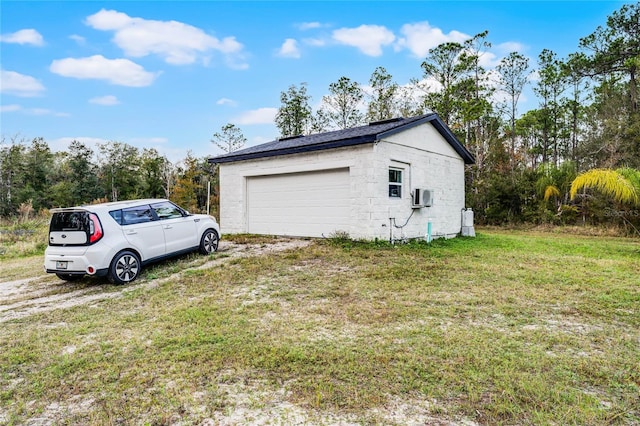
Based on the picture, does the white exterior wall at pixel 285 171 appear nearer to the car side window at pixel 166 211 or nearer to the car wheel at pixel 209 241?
the car wheel at pixel 209 241

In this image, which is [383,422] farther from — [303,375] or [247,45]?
[247,45]

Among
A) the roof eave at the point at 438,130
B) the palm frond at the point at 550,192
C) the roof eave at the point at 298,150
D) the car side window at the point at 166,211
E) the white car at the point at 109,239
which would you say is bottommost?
the white car at the point at 109,239

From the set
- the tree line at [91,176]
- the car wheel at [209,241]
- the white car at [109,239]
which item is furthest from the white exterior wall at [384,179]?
the tree line at [91,176]

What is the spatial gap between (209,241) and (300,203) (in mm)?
3358

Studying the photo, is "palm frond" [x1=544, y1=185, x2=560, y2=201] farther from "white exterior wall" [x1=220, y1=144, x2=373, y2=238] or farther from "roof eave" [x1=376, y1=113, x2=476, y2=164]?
"white exterior wall" [x1=220, y1=144, x2=373, y2=238]

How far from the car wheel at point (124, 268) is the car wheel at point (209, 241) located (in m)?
1.79

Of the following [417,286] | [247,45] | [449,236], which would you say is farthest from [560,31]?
[417,286]

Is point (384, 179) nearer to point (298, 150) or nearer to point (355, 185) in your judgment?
point (355, 185)

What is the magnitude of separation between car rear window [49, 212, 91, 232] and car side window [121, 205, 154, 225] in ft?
1.89

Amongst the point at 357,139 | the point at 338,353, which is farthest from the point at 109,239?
the point at 357,139

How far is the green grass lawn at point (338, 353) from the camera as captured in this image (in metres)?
2.46

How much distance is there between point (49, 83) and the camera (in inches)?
613

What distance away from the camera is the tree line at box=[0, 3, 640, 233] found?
16.9 meters

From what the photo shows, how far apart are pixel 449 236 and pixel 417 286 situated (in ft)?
23.9
